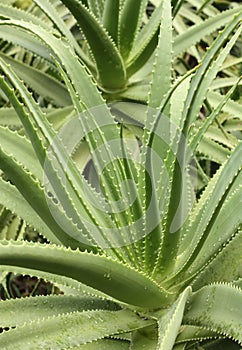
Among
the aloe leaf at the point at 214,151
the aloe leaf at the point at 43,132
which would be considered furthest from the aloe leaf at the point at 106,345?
the aloe leaf at the point at 214,151

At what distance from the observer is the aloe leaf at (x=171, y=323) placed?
516 millimetres

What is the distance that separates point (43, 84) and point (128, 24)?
0.19 m

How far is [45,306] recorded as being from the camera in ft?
2.15

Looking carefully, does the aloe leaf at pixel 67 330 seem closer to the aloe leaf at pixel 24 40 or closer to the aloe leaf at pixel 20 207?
the aloe leaf at pixel 20 207

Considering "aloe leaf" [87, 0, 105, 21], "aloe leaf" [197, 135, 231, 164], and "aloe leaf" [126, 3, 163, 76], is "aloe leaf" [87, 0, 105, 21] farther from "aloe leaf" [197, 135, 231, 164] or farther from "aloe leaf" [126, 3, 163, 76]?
"aloe leaf" [197, 135, 231, 164]

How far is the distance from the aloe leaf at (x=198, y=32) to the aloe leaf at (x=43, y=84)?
0.65 ft

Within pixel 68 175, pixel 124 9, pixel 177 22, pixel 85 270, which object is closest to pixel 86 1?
pixel 124 9

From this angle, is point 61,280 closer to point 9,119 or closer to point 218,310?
point 218,310

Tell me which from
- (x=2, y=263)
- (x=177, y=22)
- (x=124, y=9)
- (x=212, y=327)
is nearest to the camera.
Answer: (x=2, y=263)

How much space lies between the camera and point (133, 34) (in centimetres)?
96

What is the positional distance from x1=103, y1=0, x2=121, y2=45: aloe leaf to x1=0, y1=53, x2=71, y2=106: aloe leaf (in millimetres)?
139

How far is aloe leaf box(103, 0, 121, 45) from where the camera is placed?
3.01ft

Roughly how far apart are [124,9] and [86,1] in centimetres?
9

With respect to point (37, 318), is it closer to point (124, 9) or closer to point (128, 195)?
point (128, 195)
